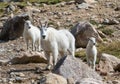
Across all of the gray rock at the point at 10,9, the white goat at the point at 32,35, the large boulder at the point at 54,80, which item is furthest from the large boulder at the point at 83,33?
the gray rock at the point at 10,9

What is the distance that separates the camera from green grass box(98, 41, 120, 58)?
22.9 metres

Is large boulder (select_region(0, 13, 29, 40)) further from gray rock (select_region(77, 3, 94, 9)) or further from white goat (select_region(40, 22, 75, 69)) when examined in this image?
white goat (select_region(40, 22, 75, 69))

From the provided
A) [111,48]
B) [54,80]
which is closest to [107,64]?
[54,80]

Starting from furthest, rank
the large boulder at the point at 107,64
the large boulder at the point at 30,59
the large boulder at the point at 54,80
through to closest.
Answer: the large boulder at the point at 30,59 < the large boulder at the point at 107,64 < the large boulder at the point at 54,80

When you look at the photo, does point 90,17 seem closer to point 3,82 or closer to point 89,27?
point 89,27

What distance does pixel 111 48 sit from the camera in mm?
23828

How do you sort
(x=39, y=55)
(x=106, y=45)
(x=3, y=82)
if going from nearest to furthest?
1. (x=3, y=82)
2. (x=39, y=55)
3. (x=106, y=45)

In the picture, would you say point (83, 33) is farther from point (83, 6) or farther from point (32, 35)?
point (83, 6)

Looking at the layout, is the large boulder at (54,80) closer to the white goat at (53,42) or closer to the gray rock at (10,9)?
the white goat at (53,42)

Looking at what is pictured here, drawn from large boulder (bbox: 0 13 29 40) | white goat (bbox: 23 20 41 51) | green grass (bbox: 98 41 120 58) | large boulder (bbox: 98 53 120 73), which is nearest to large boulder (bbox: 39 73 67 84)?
large boulder (bbox: 98 53 120 73)

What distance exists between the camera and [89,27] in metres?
25.8

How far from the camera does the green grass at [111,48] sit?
2286 centimetres

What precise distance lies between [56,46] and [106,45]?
7907 mm

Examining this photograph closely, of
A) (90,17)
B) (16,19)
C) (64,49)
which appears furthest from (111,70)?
(90,17)
